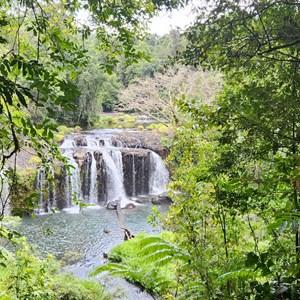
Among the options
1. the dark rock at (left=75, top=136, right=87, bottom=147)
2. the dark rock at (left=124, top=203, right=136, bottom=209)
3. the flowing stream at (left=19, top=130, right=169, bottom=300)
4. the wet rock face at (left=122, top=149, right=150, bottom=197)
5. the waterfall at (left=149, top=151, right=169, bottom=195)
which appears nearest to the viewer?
the flowing stream at (left=19, top=130, right=169, bottom=300)

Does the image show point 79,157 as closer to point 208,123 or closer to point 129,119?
point 129,119

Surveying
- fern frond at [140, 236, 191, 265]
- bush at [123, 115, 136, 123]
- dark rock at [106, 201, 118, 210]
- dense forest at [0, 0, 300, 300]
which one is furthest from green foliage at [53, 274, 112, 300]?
bush at [123, 115, 136, 123]

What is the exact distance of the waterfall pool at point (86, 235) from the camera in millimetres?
6887

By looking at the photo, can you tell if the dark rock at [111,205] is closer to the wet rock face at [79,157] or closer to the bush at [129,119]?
the wet rock face at [79,157]

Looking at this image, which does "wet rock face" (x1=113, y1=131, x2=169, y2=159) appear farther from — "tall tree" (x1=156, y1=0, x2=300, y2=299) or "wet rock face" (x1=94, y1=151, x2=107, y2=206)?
"tall tree" (x1=156, y1=0, x2=300, y2=299)

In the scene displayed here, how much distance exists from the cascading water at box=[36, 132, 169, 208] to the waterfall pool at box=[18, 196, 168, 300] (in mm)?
1321

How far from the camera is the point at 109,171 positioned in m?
14.0

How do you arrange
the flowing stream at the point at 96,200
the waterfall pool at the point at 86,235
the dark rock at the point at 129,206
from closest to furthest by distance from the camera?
the waterfall pool at the point at 86,235 < the flowing stream at the point at 96,200 < the dark rock at the point at 129,206

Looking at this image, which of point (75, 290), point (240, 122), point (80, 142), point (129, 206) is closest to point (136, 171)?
point (129, 206)

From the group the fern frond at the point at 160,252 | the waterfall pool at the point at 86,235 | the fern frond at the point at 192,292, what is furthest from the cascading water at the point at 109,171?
the fern frond at the point at 192,292

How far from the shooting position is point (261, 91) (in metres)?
2.33

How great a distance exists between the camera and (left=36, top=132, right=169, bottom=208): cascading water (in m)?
13.2

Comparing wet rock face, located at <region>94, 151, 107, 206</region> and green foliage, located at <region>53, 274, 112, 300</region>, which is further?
wet rock face, located at <region>94, 151, 107, 206</region>

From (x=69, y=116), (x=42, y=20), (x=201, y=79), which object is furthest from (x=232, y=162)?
(x=69, y=116)
